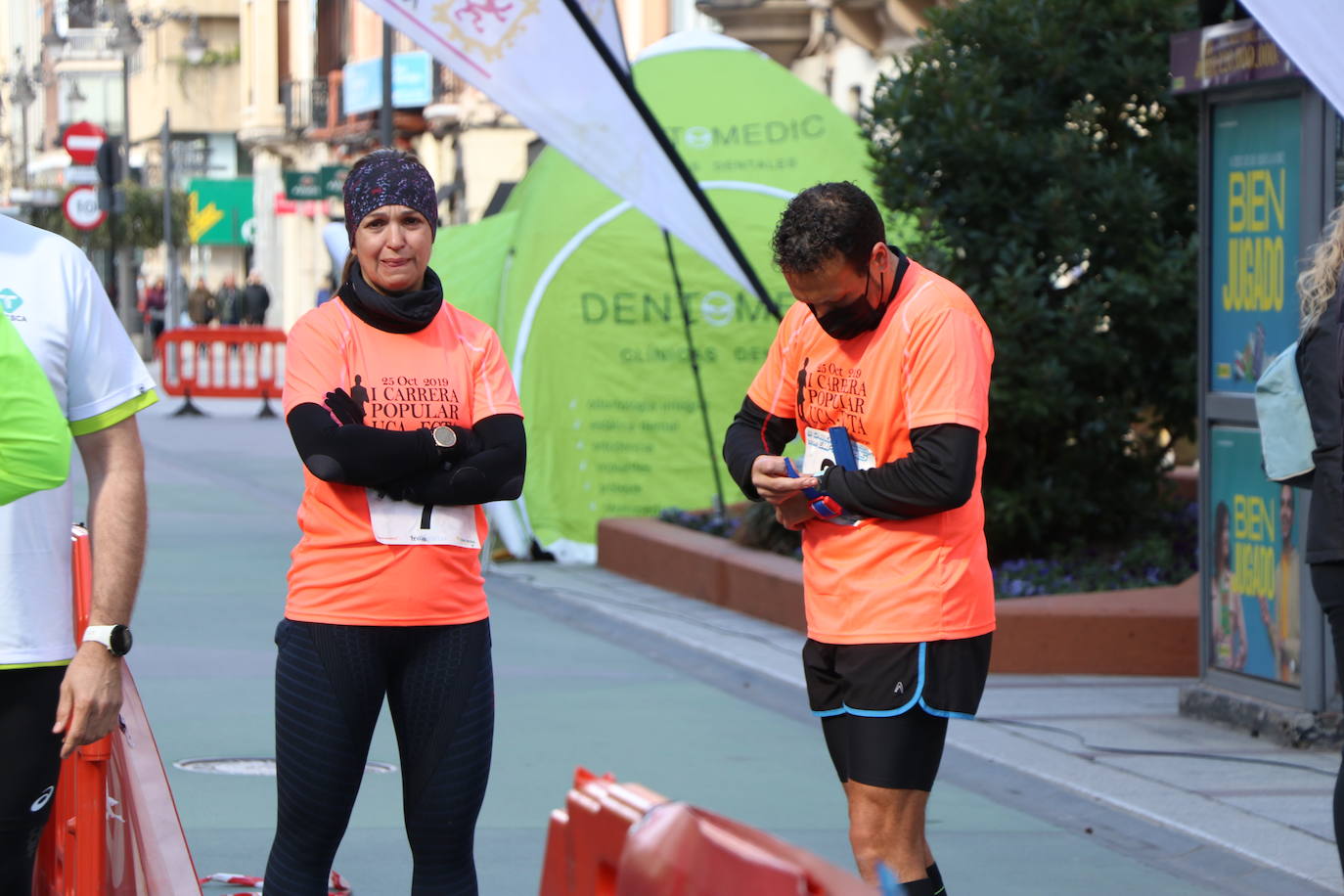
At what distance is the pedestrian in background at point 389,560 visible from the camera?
435cm

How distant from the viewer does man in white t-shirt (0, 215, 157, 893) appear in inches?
137

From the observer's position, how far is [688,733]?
8.27 metres

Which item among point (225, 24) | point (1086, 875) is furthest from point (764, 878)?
point (225, 24)

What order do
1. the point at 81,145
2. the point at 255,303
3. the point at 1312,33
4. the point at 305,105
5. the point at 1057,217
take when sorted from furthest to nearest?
1. the point at 305,105
2. the point at 255,303
3. the point at 81,145
4. the point at 1057,217
5. the point at 1312,33

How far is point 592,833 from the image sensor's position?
2.94m

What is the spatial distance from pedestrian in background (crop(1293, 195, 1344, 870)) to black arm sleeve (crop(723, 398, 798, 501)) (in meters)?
1.10

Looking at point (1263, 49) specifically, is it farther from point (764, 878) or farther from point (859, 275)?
point (764, 878)

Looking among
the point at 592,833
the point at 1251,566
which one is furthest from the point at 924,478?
the point at 1251,566

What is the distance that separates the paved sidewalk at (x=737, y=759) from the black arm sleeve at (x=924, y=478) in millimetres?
1978

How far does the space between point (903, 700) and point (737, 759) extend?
3.52m

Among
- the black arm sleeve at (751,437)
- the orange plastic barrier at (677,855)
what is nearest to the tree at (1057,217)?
the black arm sleeve at (751,437)

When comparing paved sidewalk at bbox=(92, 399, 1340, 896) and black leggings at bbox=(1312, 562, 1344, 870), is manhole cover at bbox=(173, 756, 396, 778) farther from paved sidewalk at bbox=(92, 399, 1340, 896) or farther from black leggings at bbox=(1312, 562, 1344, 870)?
black leggings at bbox=(1312, 562, 1344, 870)

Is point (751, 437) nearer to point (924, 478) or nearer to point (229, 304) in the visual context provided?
point (924, 478)

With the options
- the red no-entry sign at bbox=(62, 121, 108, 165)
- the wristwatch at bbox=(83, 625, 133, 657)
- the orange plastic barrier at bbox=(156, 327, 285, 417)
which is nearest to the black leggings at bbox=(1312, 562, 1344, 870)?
the wristwatch at bbox=(83, 625, 133, 657)
